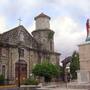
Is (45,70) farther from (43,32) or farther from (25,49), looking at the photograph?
(43,32)

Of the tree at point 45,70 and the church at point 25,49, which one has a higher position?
the church at point 25,49

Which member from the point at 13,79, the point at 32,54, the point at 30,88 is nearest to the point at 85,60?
the point at 30,88

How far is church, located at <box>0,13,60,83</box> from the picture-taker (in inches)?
1913

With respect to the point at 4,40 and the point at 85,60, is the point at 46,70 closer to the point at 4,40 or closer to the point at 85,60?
the point at 4,40

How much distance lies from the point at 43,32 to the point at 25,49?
292 inches

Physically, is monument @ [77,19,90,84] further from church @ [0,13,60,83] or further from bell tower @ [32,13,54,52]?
bell tower @ [32,13,54,52]

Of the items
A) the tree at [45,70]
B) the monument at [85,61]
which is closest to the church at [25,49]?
the tree at [45,70]

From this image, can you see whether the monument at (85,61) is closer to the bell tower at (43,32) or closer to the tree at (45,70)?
the tree at (45,70)

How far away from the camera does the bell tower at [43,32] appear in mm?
57781

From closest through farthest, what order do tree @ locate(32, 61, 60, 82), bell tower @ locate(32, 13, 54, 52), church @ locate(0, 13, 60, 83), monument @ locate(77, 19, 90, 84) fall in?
monument @ locate(77, 19, 90, 84) < tree @ locate(32, 61, 60, 82) < church @ locate(0, 13, 60, 83) < bell tower @ locate(32, 13, 54, 52)

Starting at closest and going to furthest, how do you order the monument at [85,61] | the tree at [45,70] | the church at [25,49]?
the monument at [85,61] → the tree at [45,70] → the church at [25,49]

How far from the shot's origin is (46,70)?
4800 centimetres

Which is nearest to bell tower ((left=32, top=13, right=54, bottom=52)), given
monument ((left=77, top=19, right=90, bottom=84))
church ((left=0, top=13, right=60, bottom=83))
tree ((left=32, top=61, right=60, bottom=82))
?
church ((left=0, top=13, right=60, bottom=83))

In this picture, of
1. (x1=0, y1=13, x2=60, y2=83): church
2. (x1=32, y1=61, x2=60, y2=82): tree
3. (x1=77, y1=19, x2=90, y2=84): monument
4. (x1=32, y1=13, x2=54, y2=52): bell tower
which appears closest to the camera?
(x1=77, y1=19, x2=90, y2=84): monument
